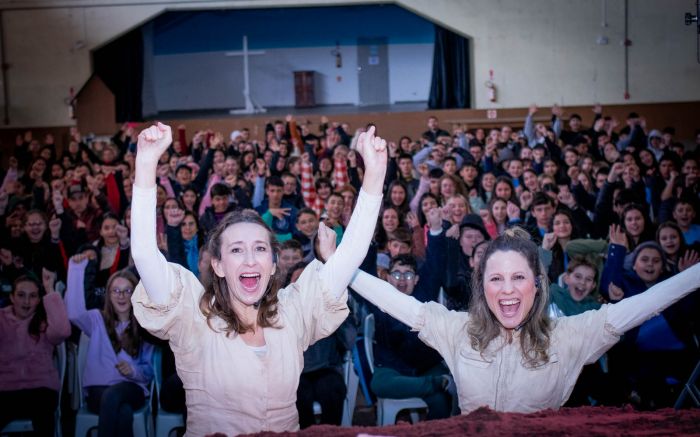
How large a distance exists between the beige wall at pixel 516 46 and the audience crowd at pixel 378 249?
4.21 metres

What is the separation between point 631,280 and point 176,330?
112 inches

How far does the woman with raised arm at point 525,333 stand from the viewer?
2.52 meters

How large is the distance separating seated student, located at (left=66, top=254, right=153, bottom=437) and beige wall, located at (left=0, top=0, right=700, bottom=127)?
32.3ft

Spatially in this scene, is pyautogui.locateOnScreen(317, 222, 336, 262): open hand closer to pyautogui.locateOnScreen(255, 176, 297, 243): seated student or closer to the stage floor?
pyautogui.locateOnScreen(255, 176, 297, 243): seated student

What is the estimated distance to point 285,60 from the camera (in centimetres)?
1752

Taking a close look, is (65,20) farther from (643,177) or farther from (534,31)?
(643,177)

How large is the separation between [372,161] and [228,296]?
1.95 feet

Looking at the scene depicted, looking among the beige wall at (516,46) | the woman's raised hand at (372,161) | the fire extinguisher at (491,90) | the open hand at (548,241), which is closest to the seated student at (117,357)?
the woman's raised hand at (372,161)

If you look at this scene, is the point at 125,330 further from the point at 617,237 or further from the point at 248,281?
the point at 617,237

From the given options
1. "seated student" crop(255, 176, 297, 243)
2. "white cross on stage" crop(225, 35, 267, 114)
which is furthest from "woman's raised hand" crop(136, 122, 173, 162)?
"white cross on stage" crop(225, 35, 267, 114)

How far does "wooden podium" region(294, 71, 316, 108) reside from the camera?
682 inches

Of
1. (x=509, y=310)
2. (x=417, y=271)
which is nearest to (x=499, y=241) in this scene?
(x=509, y=310)

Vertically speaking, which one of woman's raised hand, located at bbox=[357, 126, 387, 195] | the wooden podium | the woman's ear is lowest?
the woman's ear

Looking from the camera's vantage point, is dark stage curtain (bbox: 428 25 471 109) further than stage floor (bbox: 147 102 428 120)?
No
